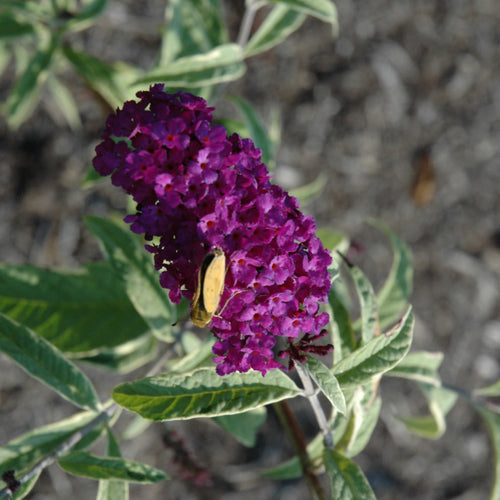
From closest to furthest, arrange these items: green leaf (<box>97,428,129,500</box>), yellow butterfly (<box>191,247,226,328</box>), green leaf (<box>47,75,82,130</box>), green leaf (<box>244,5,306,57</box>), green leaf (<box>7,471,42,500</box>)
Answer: yellow butterfly (<box>191,247,226,328</box>) < green leaf (<box>7,471,42,500</box>) < green leaf (<box>97,428,129,500</box>) < green leaf (<box>244,5,306,57</box>) < green leaf (<box>47,75,82,130</box>)

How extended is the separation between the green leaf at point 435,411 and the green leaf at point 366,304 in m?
0.92

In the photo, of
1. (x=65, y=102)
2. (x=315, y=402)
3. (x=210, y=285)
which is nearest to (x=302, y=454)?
(x=315, y=402)

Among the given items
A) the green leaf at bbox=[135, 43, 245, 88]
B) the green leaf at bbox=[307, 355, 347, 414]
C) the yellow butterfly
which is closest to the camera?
the yellow butterfly

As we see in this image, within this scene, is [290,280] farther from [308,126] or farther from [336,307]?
[308,126]

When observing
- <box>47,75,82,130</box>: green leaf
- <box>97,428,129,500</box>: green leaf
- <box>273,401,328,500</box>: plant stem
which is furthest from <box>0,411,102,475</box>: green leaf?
<box>47,75,82,130</box>: green leaf

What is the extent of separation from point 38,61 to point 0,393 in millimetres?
2323

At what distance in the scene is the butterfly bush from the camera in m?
1.61

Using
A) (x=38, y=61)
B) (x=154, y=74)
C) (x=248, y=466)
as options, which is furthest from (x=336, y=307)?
(x=248, y=466)

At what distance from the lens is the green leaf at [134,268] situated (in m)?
2.40

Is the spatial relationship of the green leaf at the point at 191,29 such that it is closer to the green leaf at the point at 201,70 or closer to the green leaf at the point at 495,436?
the green leaf at the point at 201,70

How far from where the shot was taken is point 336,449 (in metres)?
2.25

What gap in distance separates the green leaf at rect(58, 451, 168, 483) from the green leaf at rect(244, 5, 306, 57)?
1.93 m

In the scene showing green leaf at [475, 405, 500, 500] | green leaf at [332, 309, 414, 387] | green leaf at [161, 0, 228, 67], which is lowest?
green leaf at [475, 405, 500, 500]

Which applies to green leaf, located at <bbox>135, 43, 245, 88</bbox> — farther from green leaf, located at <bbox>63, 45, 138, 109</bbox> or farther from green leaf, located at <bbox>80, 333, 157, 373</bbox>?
green leaf, located at <bbox>80, 333, 157, 373</bbox>
